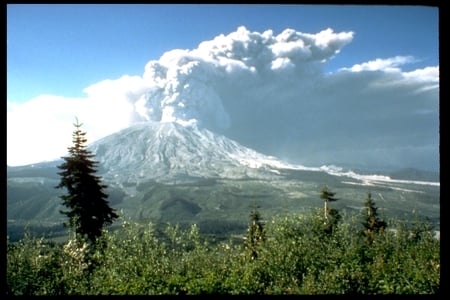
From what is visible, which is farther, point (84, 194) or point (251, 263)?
point (84, 194)

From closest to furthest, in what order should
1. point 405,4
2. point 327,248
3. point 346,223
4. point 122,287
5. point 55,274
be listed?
point 405,4 < point 122,287 < point 55,274 < point 327,248 < point 346,223

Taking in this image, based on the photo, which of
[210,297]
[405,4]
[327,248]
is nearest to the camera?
[405,4]

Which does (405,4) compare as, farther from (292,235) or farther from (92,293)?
(92,293)

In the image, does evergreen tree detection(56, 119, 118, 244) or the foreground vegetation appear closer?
the foreground vegetation

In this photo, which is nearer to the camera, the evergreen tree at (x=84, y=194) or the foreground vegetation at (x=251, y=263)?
the foreground vegetation at (x=251, y=263)

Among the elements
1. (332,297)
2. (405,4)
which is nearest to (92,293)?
(332,297)
